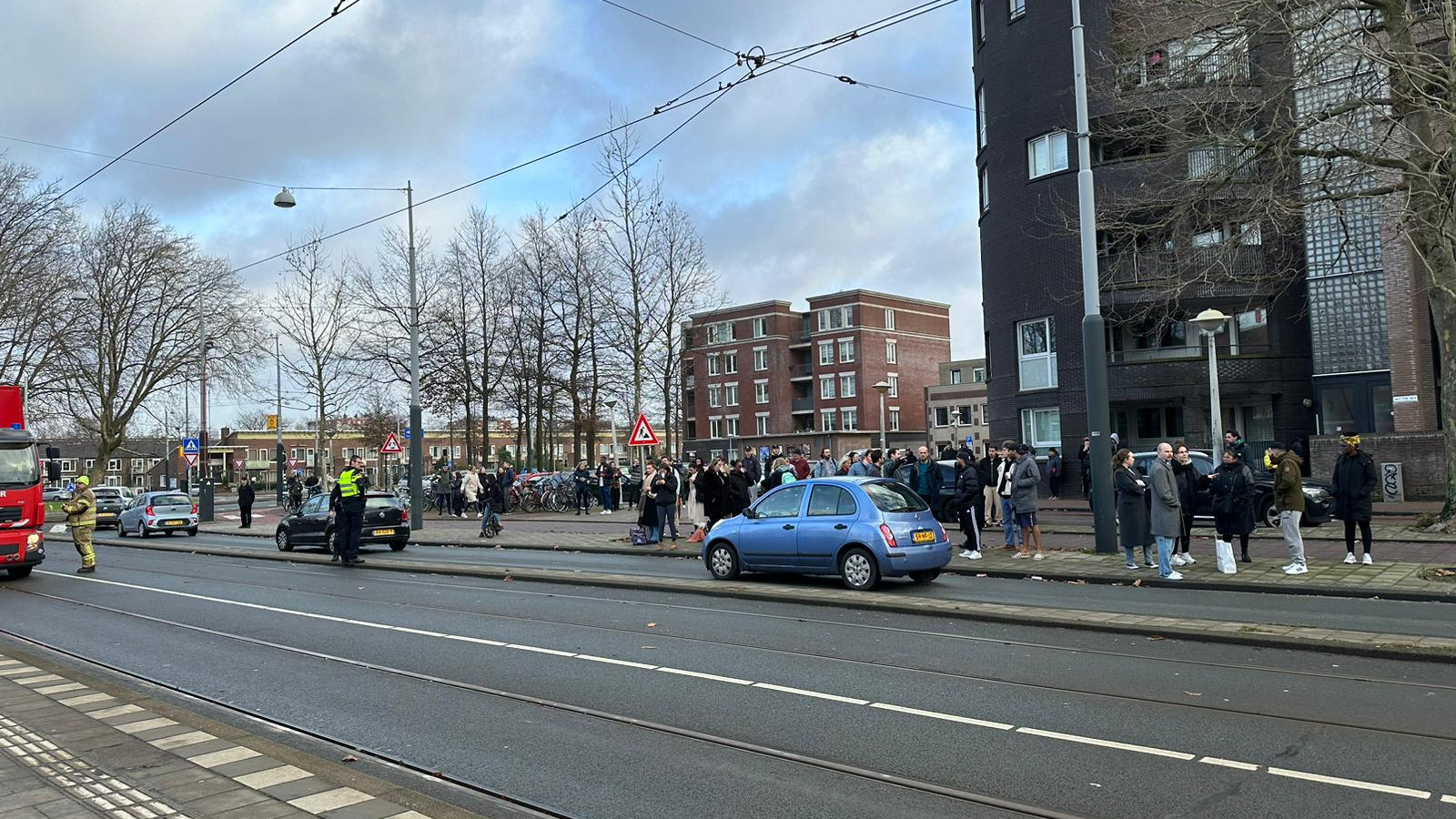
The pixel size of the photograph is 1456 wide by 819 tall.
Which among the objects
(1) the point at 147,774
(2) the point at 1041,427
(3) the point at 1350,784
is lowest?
(3) the point at 1350,784

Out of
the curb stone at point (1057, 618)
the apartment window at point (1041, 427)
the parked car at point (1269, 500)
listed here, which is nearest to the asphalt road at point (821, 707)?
the curb stone at point (1057, 618)

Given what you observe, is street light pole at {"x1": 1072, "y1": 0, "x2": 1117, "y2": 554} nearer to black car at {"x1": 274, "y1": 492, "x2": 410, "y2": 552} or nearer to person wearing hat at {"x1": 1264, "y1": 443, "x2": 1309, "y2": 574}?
person wearing hat at {"x1": 1264, "y1": 443, "x2": 1309, "y2": 574}

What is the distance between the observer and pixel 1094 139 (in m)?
32.8

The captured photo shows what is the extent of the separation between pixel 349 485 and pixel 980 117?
27.0m

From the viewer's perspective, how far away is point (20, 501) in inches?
673

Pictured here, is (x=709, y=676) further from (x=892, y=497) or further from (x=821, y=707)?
(x=892, y=497)

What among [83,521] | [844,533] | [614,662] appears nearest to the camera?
[614,662]

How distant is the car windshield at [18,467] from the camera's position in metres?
17.1

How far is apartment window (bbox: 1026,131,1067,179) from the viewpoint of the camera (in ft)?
106

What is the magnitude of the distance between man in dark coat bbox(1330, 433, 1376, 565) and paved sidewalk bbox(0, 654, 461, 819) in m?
12.9

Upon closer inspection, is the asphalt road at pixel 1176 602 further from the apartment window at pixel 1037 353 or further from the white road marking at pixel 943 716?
the apartment window at pixel 1037 353

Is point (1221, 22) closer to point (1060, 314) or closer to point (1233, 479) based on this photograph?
point (1233, 479)

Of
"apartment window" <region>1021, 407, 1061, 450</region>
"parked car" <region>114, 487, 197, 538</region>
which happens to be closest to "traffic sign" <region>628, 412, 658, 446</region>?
"apartment window" <region>1021, 407, 1061, 450</region>

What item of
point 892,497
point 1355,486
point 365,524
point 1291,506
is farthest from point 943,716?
point 365,524
